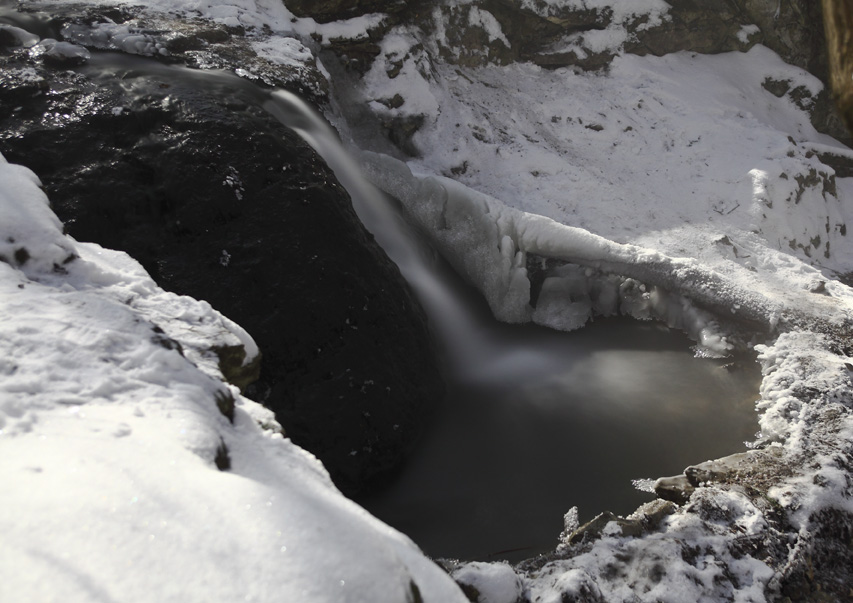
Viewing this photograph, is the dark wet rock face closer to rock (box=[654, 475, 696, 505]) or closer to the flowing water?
the flowing water

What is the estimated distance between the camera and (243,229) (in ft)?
11.7

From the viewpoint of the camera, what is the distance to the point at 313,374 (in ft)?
11.4

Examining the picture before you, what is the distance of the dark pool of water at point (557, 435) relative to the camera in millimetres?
3436

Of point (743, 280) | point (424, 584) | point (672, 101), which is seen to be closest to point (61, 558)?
point (424, 584)

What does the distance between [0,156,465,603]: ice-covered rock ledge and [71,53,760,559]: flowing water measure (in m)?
1.89

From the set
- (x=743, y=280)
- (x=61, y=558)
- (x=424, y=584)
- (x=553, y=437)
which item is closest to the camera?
(x=61, y=558)

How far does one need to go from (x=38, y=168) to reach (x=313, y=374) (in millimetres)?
1978

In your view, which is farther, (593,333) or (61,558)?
(593,333)

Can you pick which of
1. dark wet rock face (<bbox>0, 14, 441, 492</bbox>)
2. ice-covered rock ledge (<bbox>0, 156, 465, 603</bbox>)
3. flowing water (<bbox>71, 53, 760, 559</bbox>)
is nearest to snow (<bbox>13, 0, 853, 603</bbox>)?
ice-covered rock ledge (<bbox>0, 156, 465, 603</bbox>)

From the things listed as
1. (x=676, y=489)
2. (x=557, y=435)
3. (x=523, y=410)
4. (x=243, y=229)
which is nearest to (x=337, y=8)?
(x=243, y=229)

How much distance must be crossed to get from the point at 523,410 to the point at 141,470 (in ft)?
10.3

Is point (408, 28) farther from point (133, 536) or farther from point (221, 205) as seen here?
point (133, 536)

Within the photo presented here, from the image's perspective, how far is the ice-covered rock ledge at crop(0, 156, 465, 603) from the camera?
1.19 metres

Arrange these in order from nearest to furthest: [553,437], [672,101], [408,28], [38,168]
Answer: [38,168], [553,437], [408,28], [672,101]
